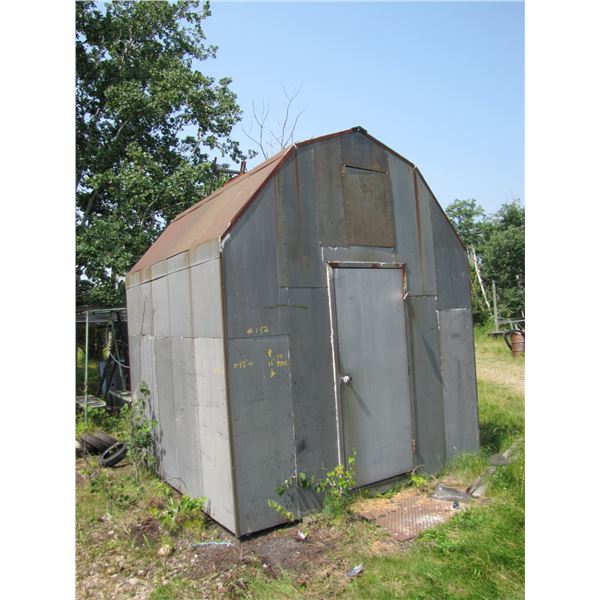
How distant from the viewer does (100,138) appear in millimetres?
13336

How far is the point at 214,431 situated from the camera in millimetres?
4582

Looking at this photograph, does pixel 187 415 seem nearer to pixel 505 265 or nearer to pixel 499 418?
pixel 499 418

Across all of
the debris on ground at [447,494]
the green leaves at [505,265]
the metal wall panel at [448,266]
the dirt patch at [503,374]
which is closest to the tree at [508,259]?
the green leaves at [505,265]

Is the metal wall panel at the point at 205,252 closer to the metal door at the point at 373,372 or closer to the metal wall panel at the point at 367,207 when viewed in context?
the metal door at the point at 373,372

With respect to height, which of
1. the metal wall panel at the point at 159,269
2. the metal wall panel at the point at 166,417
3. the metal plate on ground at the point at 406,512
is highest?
the metal wall panel at the point at 159,269

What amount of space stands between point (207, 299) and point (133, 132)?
34.2ft

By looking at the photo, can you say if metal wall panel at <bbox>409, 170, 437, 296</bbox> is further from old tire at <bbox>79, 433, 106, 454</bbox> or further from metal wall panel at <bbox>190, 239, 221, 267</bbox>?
old tire at <bbox>79, 433, 106, 454</bbox>

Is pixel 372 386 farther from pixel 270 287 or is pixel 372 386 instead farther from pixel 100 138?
pixel 100 138

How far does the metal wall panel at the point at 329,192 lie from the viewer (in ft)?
16.7

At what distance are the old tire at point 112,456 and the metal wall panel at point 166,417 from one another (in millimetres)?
Answer: 1363

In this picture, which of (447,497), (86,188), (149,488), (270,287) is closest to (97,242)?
(86,188)

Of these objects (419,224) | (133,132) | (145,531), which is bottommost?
(145,531)

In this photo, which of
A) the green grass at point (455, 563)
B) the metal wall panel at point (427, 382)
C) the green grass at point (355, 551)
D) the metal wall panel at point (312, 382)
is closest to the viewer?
the green grass at point (455, 563)

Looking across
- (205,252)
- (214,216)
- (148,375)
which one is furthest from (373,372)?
(148,375)
